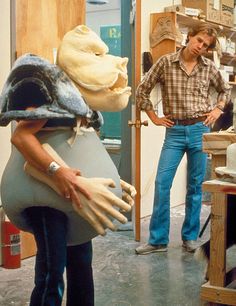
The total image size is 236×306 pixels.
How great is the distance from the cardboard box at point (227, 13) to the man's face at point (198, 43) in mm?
1889

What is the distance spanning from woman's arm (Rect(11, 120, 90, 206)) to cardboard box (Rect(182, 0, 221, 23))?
3751 mm

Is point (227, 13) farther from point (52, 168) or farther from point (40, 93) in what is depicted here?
point (52, 168)

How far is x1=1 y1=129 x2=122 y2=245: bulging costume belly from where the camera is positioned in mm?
1735

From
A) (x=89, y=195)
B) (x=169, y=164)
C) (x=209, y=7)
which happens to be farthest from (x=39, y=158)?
(x=209, y=7)

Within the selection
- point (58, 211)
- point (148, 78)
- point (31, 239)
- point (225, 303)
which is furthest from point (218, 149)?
point (31, 239)

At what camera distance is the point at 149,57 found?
455 centimetres

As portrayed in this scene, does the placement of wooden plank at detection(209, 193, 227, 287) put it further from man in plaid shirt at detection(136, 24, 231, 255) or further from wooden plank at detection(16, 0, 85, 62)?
wooden plank at detection(16, 0, 85, 62)

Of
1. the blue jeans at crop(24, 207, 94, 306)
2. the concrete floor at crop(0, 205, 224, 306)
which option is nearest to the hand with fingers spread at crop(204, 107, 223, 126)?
the concrete floor at crop(0, 205, 224, 306)

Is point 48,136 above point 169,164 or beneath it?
above

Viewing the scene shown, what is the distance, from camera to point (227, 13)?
551 cm

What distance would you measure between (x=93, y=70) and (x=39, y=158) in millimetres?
371

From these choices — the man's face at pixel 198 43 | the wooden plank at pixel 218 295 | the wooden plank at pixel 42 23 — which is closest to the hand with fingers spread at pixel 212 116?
the man's face at pixel 198 43

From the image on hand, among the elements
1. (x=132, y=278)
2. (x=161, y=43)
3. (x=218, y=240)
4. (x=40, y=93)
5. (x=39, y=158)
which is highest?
(x=161, y=43)

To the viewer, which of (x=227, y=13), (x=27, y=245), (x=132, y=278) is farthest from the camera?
(x=227, y=13)
